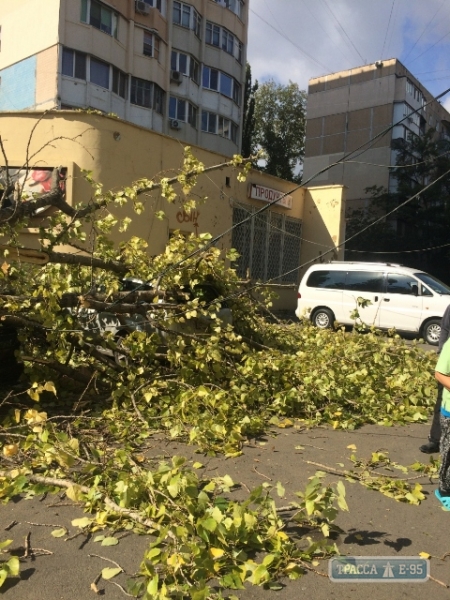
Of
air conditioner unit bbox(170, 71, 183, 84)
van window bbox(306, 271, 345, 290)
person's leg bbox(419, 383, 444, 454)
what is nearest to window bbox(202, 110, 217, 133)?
air conditioner unit bbox(170, 71, 183, 84)

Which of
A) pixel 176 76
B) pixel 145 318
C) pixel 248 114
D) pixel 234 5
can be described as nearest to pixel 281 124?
pixel 248 114

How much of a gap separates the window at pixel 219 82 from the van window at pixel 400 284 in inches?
772

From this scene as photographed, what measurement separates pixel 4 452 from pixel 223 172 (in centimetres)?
1364

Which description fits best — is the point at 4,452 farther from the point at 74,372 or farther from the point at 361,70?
the point at 361,70

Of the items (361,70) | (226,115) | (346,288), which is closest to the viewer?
(346,288)

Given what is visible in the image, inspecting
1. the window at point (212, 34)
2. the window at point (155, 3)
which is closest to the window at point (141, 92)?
the window at point (155, 3)

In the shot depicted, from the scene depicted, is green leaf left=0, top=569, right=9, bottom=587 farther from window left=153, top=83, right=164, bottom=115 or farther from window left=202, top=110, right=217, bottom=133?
window left=202, top=110, right=217, bottom=133

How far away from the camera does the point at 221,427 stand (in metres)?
4.95

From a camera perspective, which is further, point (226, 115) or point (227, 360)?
point (226, 115)

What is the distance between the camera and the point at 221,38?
29.6m

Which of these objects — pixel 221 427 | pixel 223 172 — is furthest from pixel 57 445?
pixel 223 172

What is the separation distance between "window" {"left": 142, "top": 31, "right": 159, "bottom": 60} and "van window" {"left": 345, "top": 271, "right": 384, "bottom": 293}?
16562mm

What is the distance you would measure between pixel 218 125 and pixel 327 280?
17.6m

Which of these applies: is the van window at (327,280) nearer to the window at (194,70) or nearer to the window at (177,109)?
the window at (177,109)
